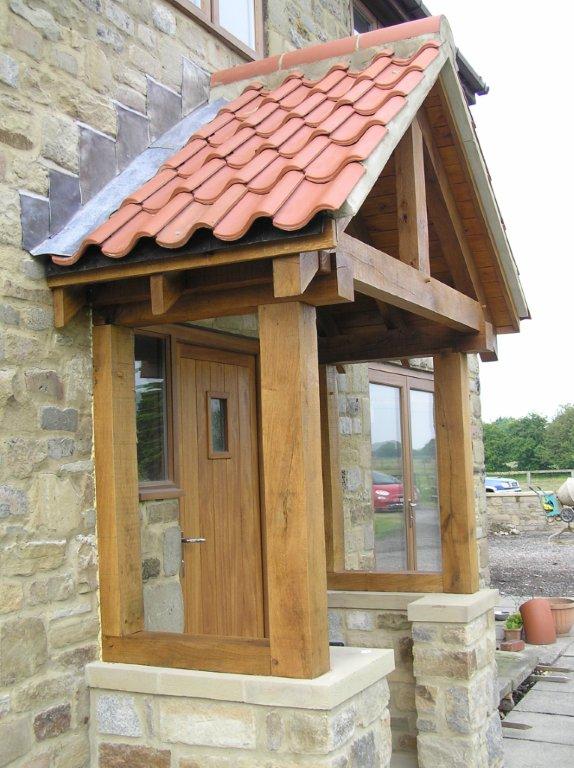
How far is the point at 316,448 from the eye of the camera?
143 inches

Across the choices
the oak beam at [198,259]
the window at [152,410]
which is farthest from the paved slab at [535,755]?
the oak beam at [198,259]

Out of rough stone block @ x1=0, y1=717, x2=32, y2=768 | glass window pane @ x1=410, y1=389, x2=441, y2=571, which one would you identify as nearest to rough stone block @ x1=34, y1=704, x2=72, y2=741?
rough stone block @ x1=0, y1=717, x2=32, y2=768

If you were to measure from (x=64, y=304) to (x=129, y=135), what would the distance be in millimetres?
1196

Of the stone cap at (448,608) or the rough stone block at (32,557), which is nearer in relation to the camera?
the rough stone block at (32,557)

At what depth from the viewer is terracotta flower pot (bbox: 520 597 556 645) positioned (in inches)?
343

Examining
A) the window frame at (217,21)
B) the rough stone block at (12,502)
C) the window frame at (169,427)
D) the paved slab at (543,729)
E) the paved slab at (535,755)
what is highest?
the window frame at (217,21)

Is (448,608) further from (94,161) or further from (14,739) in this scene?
(94,161)

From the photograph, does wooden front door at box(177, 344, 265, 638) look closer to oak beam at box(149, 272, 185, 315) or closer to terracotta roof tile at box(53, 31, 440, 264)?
terracotta roof tile at box(53, 31, 440, 264)

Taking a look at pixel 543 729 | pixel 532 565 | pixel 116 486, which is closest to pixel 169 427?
pixel 116 486

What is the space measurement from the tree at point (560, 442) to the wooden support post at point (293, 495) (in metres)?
38.2

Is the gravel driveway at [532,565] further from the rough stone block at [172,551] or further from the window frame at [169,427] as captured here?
the window frame at [169,427]

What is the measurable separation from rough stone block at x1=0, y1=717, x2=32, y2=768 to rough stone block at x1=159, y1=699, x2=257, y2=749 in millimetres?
553

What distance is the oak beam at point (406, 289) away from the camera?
3835 millimetres

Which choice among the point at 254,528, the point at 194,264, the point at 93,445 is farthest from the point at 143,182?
the point at 254,528
